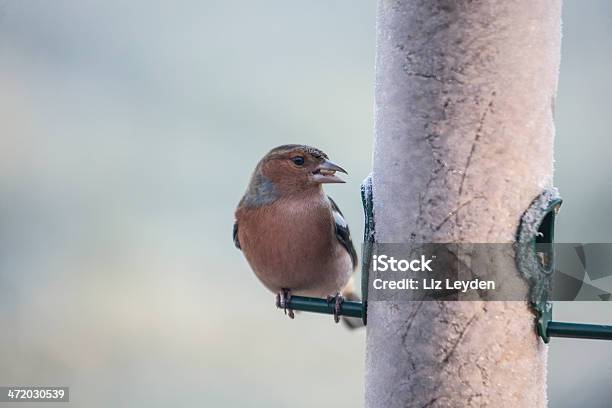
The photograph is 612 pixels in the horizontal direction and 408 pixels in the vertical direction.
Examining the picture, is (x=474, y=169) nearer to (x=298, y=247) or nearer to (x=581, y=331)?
(x=581, y=331)

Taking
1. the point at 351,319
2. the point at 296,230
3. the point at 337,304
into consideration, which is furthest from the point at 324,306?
the point at 351,319

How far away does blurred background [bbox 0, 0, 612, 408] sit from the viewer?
29.3 ft

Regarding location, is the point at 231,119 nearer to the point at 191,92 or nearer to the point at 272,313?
the point at 191,92

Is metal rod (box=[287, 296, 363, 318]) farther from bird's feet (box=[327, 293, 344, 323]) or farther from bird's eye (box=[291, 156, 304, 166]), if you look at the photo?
bird's eye (box=[291, 156, 304, 166])

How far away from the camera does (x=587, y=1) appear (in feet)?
30.7

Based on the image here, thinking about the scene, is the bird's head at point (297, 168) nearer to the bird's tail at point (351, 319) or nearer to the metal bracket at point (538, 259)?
the bird's tail at point (351, 319)

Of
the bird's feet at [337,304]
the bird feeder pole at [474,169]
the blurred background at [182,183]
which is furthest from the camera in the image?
the blurred background at [182,183]

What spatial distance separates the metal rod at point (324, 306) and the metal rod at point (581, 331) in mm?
850

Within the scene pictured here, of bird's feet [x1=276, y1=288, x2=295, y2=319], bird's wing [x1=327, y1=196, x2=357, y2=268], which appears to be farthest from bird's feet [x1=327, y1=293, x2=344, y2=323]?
bird's wing [x1=327, y1=196, x2=357, y2=268]

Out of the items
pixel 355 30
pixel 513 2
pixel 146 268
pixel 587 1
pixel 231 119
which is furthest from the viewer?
pixel 355 30

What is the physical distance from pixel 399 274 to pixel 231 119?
23.6 feet

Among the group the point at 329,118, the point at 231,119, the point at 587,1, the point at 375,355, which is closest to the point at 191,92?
the point at 231,119

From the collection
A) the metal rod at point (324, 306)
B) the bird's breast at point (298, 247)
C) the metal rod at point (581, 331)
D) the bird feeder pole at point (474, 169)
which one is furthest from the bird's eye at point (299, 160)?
the metal rod at point (581, 331)

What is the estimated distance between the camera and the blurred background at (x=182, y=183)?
893 centimetres
